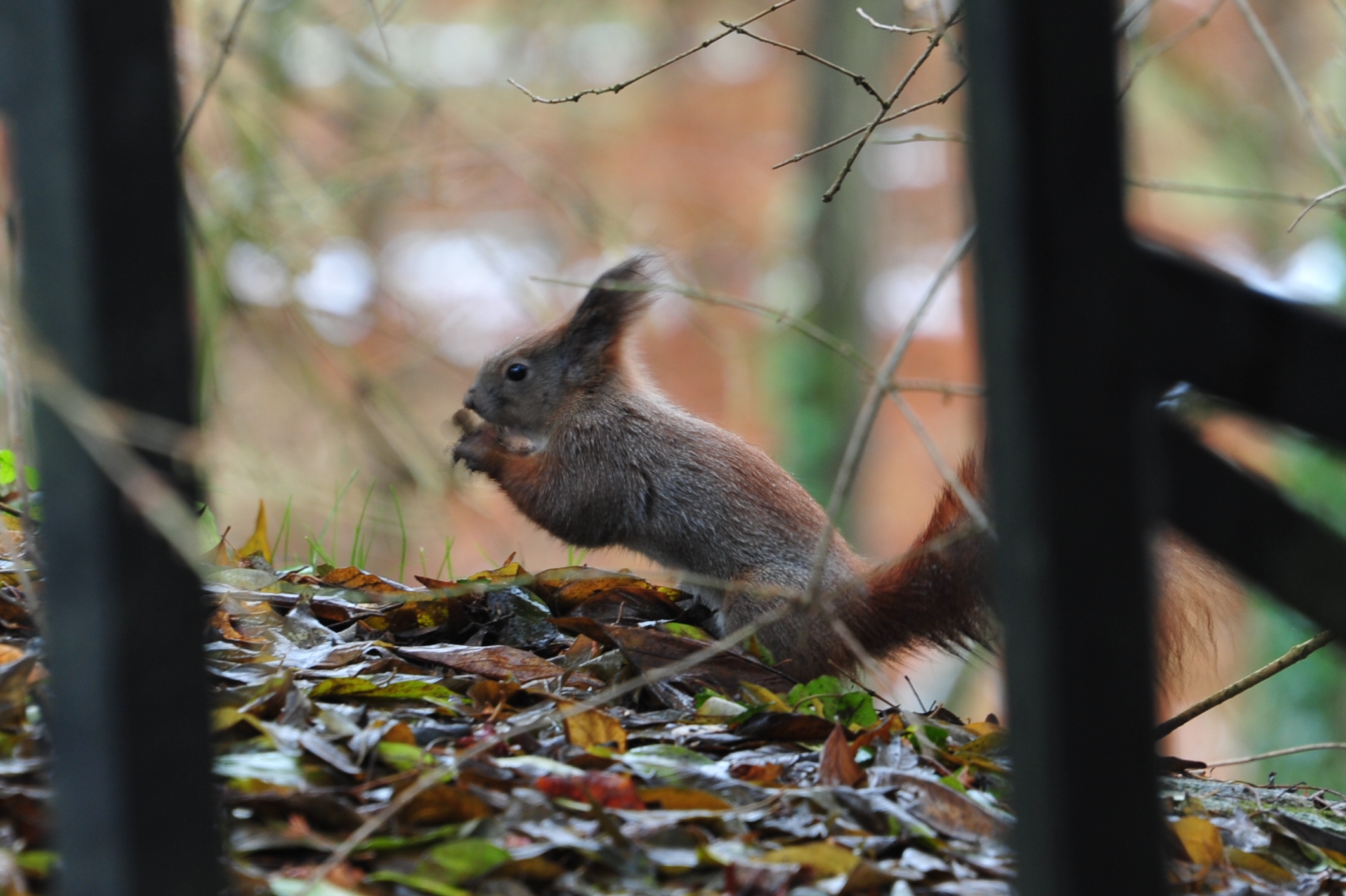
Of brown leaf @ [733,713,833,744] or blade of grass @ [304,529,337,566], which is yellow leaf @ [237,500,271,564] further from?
brown leaf @ [733,713,833,744]

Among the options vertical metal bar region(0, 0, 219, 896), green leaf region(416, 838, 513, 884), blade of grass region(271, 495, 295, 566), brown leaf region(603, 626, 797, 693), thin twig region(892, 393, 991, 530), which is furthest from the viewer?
blade of grass region(271, 495, 295, 566)

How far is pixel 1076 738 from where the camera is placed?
95cm

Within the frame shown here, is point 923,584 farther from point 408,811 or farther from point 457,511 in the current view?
point 457,511

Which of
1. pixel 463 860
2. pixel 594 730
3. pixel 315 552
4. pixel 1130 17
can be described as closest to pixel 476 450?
pixel 315 552

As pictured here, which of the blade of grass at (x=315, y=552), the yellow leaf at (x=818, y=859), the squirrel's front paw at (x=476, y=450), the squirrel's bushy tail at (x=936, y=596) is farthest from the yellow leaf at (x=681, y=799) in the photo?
the squirrel's front paw at (x=476, y=450)

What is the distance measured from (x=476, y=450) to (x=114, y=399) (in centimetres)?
224

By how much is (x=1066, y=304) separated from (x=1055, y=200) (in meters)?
0.08

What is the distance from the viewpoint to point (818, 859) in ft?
4.68

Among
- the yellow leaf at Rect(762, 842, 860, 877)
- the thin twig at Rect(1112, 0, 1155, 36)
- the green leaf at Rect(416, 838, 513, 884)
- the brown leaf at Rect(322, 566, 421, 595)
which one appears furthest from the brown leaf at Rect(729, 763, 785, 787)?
the thin twig at Rect(1112, 0, 1155, 36)

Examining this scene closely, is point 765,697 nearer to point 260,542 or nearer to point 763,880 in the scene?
point 763,880

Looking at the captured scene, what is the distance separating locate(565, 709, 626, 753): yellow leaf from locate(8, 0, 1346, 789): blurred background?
1.40 ft

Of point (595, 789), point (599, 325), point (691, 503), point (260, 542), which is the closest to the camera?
point (595, 789)

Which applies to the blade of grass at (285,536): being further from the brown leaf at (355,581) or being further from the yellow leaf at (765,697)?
the yellow leaf at (765,697)

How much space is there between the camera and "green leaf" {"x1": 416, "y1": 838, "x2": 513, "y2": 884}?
133cm
